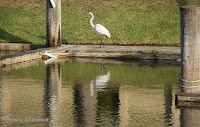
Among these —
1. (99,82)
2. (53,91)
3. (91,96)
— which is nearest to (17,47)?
(99,82)

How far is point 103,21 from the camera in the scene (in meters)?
27.6

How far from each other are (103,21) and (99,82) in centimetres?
1418

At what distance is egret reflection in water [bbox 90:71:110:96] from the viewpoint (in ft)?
41.3

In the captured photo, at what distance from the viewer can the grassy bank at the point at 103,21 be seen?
24.5 m

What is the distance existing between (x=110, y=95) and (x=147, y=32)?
45.3ft

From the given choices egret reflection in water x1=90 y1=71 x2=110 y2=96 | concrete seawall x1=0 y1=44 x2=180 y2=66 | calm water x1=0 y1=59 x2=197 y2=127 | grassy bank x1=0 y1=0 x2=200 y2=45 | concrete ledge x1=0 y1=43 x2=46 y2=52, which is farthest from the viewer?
grassy bank x1=0 y1=0 x2=200 y2=45

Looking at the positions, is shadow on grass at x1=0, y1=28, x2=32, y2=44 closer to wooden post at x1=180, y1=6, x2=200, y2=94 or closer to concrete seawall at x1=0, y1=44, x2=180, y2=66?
concrete seawall at x1=0, y1=44, x2=180, y2=66

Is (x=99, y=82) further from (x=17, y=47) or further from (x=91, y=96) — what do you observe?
(x=17, y=47)

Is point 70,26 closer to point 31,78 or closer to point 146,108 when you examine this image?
point 31,78

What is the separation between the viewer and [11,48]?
72.7 feet

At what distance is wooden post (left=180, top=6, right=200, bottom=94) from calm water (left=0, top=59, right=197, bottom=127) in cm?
60

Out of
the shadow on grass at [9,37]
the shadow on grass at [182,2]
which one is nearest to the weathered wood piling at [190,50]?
the shadow on grass at [9,37]

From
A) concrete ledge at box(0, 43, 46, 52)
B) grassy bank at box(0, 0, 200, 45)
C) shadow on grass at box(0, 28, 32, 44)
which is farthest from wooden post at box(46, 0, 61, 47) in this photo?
shadow on grass at box(0, 28, 32, 44)

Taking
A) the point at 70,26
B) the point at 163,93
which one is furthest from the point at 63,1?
the point at 163,93
